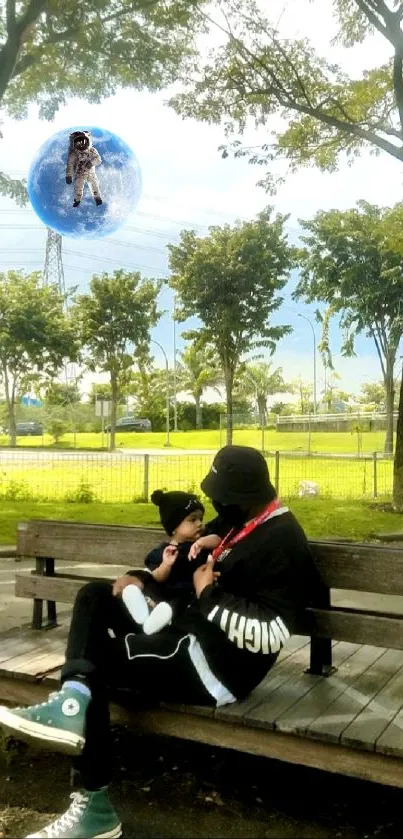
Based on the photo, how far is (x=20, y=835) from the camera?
2.44m

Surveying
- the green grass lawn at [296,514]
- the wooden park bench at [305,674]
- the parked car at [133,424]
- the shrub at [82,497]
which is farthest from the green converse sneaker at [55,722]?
the parked car at [133,424]

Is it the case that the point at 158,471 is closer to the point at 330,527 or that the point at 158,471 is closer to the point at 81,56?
the point at 330,527

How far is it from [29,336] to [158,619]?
91.6 feet

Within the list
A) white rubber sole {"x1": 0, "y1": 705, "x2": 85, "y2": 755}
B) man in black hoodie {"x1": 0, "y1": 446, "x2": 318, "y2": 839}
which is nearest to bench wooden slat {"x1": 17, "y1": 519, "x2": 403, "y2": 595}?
man in black hoodie {"x1": 0, "y1": 446, "x2": 318, "y2": 839}

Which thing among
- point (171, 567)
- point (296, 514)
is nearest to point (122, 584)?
point (171, 567)

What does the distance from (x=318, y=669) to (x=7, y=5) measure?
1047 cm

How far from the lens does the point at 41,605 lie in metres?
3.41

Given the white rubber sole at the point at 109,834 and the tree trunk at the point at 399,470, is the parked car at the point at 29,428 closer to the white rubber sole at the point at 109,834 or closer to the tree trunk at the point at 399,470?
the tree trunk at the point at 399,470

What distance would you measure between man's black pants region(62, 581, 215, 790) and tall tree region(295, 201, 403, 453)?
25.3 m

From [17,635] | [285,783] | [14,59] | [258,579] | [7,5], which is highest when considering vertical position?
[7,5]

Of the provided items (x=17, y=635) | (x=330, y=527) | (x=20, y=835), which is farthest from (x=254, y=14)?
(x=20, y=835)

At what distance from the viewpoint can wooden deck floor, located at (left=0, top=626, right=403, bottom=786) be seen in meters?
2.27

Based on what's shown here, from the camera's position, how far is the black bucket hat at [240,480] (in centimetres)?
246

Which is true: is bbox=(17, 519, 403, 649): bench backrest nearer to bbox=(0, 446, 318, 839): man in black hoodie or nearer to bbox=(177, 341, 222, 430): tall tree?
bbox=(0, 446, 318, 839): man in black hoodie
